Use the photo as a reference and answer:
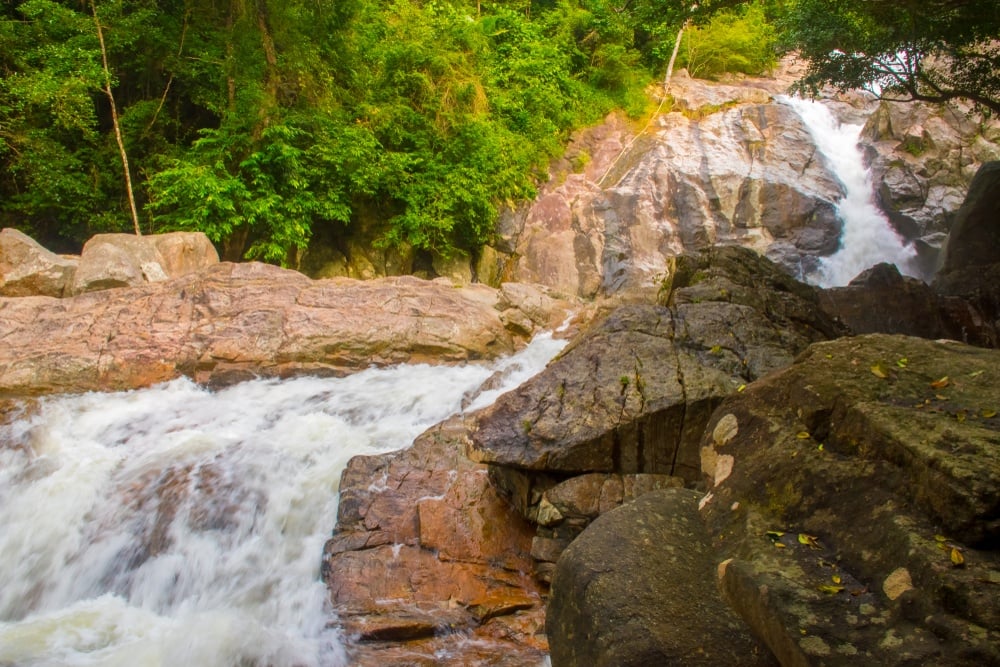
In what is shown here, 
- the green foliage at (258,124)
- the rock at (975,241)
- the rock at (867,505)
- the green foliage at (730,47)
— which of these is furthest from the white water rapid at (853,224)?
the rock at (867,505)

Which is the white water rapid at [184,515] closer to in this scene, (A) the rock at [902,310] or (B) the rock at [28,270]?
(B) the rock at [28,270]

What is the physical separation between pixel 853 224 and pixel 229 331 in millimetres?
16058

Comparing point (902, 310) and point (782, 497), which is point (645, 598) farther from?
point (902, 310)

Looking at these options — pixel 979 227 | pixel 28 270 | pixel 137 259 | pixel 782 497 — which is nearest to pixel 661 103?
pixel 979 227

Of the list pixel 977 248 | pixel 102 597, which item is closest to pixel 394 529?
pixel 102 597

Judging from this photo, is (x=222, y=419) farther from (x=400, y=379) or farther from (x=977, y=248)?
(x=977, y=248)

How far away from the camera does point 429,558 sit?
543 cm

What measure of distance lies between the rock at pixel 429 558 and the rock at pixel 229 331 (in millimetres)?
3641

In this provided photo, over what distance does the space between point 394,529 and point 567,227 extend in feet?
40.6

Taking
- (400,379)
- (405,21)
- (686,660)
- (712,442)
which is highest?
(405,21)

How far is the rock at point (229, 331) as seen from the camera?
899 centimetres

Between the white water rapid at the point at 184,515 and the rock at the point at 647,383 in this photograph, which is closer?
the white water rapid at the point at 184,515

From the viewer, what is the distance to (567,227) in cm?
1666

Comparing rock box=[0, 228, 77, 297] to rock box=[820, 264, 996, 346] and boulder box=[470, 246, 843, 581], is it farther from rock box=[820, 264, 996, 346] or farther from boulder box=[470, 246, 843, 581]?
rock box=[820, 264, 996, 346]
